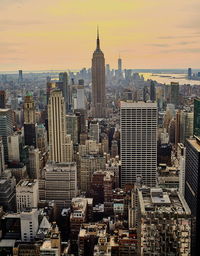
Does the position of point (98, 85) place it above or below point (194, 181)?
above

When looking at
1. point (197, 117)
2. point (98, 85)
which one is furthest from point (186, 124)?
point (98, 85)

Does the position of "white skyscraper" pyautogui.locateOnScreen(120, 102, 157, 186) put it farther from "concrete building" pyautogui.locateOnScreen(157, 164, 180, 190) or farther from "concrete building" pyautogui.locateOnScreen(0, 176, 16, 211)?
"concrete building" pyautogui.locateOnScreen(0, 176, 16, 211)

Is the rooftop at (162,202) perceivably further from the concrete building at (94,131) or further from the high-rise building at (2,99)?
the high-rise building at (2,99)

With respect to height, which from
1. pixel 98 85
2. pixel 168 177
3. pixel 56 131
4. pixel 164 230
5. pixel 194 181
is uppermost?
pixel 98 85

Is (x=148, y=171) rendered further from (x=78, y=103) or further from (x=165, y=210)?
(x=78, y=103)

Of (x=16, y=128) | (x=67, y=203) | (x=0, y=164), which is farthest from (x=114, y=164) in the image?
(x=16, y=128)

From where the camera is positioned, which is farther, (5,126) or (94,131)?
(94,131)

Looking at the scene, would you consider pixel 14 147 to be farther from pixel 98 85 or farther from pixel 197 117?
pixel 98 85

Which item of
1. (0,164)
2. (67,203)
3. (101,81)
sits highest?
(101,81)
